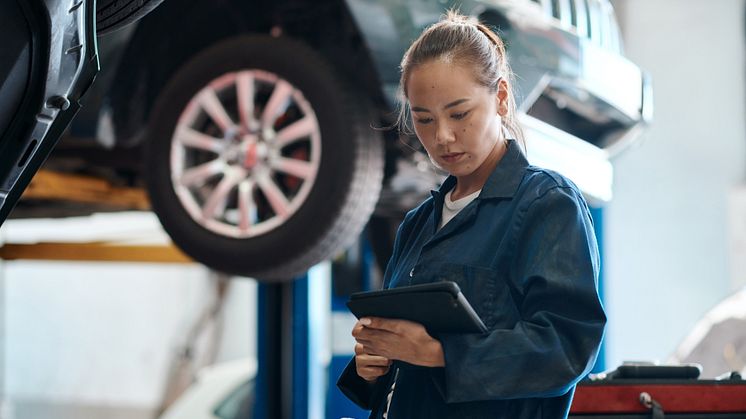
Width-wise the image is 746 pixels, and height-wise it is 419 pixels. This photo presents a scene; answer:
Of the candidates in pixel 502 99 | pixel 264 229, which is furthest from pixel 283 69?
pixel 502 99

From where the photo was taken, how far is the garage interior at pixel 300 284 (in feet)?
9.61

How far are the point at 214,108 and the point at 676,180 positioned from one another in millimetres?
3029

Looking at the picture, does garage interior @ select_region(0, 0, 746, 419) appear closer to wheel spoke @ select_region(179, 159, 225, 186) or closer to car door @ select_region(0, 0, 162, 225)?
wheel spoke @ select_region(179, 159, 225, 186)

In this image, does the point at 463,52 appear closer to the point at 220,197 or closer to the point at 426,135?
the point at 426,135

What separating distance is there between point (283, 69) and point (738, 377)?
53.3 inches

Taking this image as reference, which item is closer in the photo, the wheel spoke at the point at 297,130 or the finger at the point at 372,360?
the finger at the point at 372,360

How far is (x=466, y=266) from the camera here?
91 cm

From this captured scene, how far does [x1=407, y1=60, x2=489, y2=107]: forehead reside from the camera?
92cm

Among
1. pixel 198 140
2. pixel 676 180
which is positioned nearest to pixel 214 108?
pixel 198 140

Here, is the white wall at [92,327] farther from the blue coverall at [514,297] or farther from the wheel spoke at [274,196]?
the blue coverall at [514,297]

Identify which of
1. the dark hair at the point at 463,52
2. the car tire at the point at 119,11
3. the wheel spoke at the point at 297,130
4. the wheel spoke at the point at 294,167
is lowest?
the dark hair at the point at 463,52

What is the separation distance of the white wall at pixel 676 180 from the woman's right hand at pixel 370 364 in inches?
157

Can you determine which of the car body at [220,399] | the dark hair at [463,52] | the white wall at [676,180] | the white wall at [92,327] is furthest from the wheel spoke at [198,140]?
the white wall at [92,327]

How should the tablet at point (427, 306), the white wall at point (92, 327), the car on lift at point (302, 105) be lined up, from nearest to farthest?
the tablet at point (427, 306)
the car on lift at point (302, 105)
the white wall at point (92, 327)
